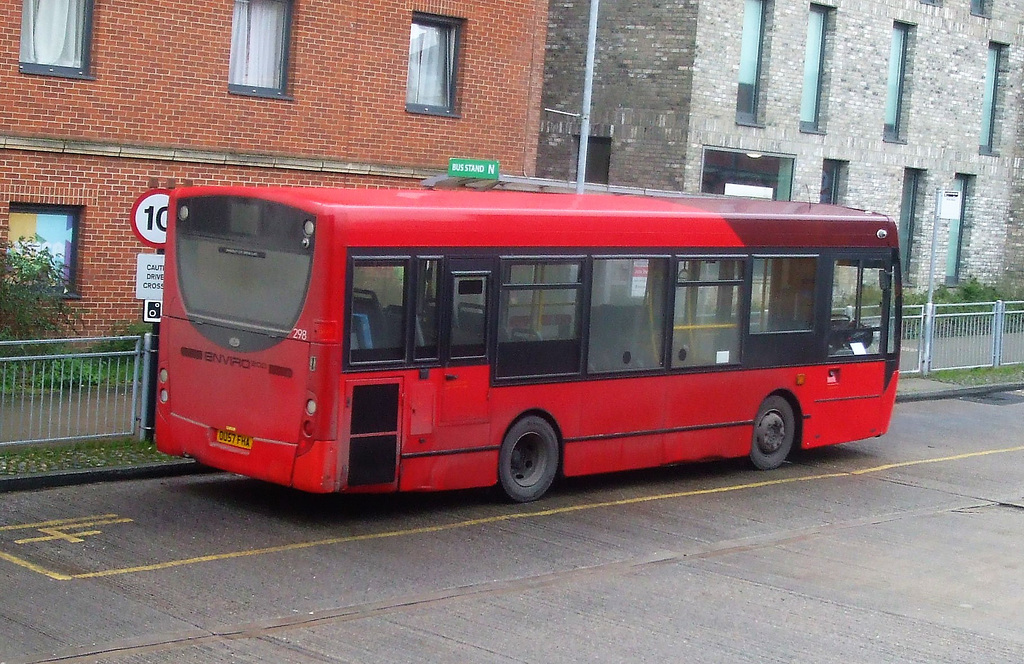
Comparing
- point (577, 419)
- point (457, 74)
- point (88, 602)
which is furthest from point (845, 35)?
point (88, 602)

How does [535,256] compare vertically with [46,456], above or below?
above

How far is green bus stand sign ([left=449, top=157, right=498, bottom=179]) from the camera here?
19703 millimetres

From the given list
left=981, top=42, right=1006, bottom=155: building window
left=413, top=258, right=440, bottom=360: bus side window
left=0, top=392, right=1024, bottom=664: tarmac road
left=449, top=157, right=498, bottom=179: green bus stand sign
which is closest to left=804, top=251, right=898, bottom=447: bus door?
left=0, top=392, right=1024, bottom=664: tarmac road

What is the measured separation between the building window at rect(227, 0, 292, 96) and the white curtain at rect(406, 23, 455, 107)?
2143 millimetres

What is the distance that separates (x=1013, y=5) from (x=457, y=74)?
748 inches

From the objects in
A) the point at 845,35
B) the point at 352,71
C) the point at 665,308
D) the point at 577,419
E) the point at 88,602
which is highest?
the point at 845,35

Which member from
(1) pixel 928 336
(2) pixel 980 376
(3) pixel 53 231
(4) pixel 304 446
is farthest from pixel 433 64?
(4) pixel 304 446

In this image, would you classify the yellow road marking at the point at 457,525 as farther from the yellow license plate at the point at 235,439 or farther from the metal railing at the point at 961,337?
the metal railing at the point at 961,337

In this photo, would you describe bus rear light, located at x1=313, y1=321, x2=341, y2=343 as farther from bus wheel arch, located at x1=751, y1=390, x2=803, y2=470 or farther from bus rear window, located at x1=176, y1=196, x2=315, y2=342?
bus wheel arch, located at x1=751, y1=390, x2=803, y2=470

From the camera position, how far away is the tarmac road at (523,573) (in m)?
8.38

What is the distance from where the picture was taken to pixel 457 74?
2247cm

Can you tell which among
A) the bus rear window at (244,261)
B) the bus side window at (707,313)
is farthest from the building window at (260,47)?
the bus side window at (707,313)

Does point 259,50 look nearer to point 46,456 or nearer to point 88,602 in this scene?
point 46,456

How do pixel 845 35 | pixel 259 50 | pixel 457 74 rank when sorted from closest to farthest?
pixel 259 50, pixel 457 74, pixel 845 35
